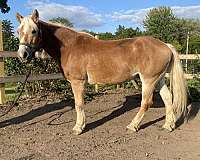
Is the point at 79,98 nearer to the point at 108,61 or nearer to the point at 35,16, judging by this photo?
the point at 108,61

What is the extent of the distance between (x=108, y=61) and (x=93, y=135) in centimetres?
131

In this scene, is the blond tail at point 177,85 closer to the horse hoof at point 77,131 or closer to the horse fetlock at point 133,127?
the horse fetlock at point 133,127

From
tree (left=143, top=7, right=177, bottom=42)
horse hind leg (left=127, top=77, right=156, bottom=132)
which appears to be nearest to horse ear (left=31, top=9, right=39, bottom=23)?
horse hind leg (left=127, top=77, right=156, bottom=132)

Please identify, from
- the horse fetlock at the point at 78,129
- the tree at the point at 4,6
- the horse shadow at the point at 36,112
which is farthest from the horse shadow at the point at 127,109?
the tree at the point at 4,6

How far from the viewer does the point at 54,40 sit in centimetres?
674

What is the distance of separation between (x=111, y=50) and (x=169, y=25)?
32120 mm

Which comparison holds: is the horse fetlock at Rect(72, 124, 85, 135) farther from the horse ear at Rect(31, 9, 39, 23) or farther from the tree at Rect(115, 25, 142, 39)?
the tree at Rect(115, 25, 142, 39)

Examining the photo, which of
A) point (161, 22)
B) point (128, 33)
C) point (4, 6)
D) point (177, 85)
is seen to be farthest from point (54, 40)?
point (161, 22)

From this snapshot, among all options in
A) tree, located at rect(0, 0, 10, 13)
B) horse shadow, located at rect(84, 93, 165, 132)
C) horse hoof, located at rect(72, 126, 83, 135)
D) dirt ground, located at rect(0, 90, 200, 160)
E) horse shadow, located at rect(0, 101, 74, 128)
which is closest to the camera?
dirt ground, located at rect(0, 90, 200, 160)

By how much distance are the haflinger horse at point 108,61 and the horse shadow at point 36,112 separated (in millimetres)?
1465

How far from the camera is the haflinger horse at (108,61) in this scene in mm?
6570

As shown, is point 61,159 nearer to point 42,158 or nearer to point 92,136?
point 42,158

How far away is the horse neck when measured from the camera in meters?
6.70

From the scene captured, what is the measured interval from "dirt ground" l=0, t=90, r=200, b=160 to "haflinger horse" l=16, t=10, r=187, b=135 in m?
0.36
